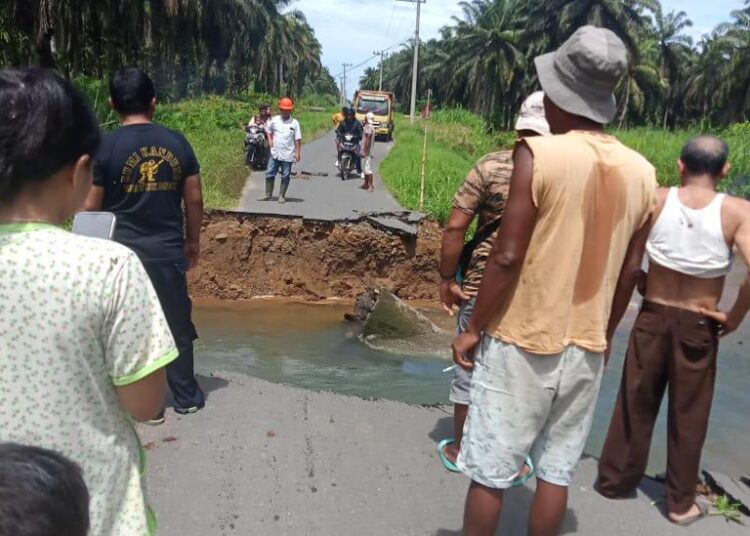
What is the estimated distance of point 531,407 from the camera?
8.16ft

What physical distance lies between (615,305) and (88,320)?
195 cm

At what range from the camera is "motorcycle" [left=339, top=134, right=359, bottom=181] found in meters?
16.6

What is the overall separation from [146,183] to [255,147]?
13.8 meters

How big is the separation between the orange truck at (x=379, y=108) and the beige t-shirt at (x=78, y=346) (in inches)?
1136

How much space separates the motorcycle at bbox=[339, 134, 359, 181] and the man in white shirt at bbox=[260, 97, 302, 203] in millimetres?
3895

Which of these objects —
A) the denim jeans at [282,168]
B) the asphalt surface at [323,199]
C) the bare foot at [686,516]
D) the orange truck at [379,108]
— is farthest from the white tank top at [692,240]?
the orange truck at [379,108]

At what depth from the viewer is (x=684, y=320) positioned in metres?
3.33

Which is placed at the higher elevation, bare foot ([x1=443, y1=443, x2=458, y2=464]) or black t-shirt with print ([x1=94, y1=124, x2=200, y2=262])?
black t-shirt with print ([x1=94, y1=124, x2=200, y2=262])

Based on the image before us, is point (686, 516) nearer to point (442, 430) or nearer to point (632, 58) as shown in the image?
point (442, 430)

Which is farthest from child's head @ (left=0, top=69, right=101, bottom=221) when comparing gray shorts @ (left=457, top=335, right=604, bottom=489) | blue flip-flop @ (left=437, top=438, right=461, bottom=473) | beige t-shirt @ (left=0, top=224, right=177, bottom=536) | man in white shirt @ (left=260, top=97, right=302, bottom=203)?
man in white shirt @ (left=260, top=97, right=302, bottom=203)

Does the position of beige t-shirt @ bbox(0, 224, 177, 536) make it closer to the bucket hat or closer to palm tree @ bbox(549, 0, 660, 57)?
the bucket hat

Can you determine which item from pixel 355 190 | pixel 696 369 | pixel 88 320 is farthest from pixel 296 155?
pixel 88 320

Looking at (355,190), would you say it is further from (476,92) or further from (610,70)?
(476,92)

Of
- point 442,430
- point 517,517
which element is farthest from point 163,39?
point 517,517
